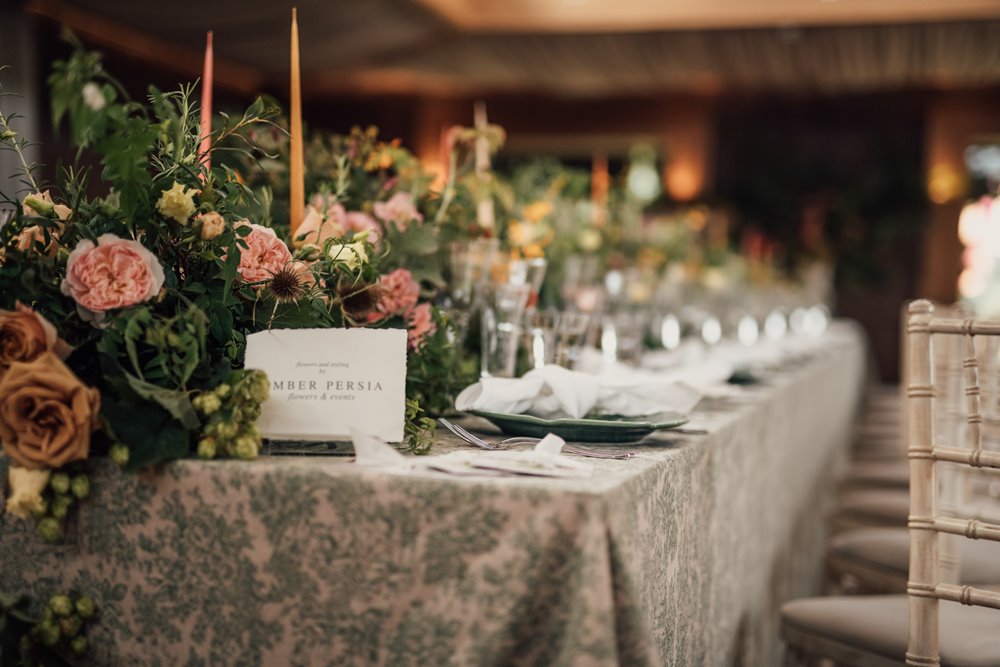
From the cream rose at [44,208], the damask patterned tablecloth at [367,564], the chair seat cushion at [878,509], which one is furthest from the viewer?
the chair seat cushion at [878,509]

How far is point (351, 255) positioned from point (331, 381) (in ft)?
0.70

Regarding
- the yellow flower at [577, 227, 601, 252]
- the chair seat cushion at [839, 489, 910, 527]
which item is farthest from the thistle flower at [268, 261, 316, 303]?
the chair seat cushion at [839, 489, 910, 527]

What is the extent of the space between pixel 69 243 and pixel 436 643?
62 centimetres

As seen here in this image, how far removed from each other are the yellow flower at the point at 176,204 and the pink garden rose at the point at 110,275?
0.05m

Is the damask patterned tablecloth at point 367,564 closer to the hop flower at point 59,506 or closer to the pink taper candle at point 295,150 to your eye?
the hop flower at point 59,506

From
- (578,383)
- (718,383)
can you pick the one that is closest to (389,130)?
(718,383)

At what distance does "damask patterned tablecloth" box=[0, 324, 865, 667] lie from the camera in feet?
3.15

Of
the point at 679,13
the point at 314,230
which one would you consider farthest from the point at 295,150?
the point at 679,13

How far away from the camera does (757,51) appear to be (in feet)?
25.5

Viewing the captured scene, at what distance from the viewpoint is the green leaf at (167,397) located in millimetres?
1045

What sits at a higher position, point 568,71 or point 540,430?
point 568,71

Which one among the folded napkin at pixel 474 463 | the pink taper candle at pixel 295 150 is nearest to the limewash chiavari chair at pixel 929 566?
the folded napkin at pixel 474 463

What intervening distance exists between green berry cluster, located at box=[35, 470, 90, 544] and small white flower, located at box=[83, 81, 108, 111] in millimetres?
570

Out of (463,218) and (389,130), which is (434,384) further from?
(389,130)
